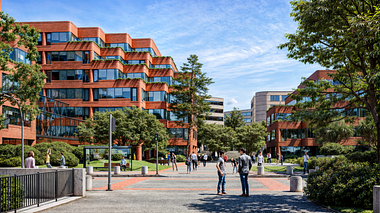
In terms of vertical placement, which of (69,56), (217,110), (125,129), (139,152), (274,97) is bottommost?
(139,152)

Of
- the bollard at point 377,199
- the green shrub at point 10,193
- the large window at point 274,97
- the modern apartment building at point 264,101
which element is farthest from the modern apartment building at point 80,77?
the large window at point 274,97

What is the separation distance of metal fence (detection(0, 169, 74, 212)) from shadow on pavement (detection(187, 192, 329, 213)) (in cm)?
489

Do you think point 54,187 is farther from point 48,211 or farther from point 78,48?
→ point 78,48

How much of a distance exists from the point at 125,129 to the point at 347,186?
3643cm

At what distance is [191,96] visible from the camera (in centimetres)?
6056

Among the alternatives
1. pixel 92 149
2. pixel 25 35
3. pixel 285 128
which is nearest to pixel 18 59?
pixel 25 35

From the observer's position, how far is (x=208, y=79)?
6091 centimetres

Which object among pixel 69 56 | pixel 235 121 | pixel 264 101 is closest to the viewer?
pixel 69 56

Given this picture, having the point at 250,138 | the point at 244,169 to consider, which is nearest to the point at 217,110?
the point at 250,138

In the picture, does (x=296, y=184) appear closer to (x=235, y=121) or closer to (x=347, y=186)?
(x=347, y=186)

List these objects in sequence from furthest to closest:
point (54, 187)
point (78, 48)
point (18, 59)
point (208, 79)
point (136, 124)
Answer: point (208, 79) < point (78, 48) < point (136, 124) < point (18, 59) < point (54, 187)

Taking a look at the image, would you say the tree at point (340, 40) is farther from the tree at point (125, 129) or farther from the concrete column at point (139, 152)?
the concrete column at point (139, 152)

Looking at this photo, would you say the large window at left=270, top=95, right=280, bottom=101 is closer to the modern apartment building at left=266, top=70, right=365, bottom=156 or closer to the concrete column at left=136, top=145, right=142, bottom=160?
the modern apartment building at left=266, top=70, right=365, bottom=156

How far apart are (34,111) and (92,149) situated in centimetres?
600
